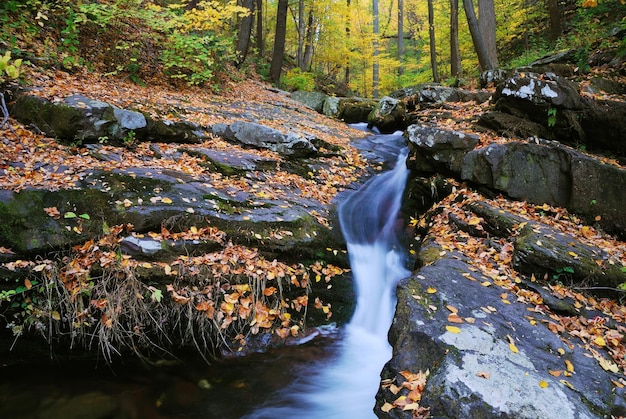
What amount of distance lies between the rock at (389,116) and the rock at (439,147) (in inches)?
194

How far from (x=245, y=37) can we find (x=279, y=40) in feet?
4.70

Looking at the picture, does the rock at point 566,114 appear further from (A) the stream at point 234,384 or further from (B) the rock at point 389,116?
(A) the stream at point 234,384

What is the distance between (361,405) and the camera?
421 centimetres

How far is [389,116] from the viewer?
1297cm

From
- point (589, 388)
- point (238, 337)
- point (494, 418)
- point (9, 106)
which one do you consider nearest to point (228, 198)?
point (238, 337)

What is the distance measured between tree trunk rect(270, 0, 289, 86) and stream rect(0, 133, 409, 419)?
1267cm

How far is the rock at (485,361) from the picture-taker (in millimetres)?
3027

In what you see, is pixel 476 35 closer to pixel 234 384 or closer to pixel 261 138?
pixel 261 138

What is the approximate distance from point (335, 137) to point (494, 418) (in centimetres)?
888

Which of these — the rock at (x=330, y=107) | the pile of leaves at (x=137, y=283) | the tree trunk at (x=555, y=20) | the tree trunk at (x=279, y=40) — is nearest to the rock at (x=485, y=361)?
the pile of leaves at (x=137, y=283)

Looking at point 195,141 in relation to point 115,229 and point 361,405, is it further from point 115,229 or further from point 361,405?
point 361,405

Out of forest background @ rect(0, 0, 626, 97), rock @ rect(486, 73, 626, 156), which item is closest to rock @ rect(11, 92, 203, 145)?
forest background @ rect(0, 0, 626, 97)

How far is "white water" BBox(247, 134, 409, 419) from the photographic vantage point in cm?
422

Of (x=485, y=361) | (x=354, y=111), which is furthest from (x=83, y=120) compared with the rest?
(x=354, y=111)
